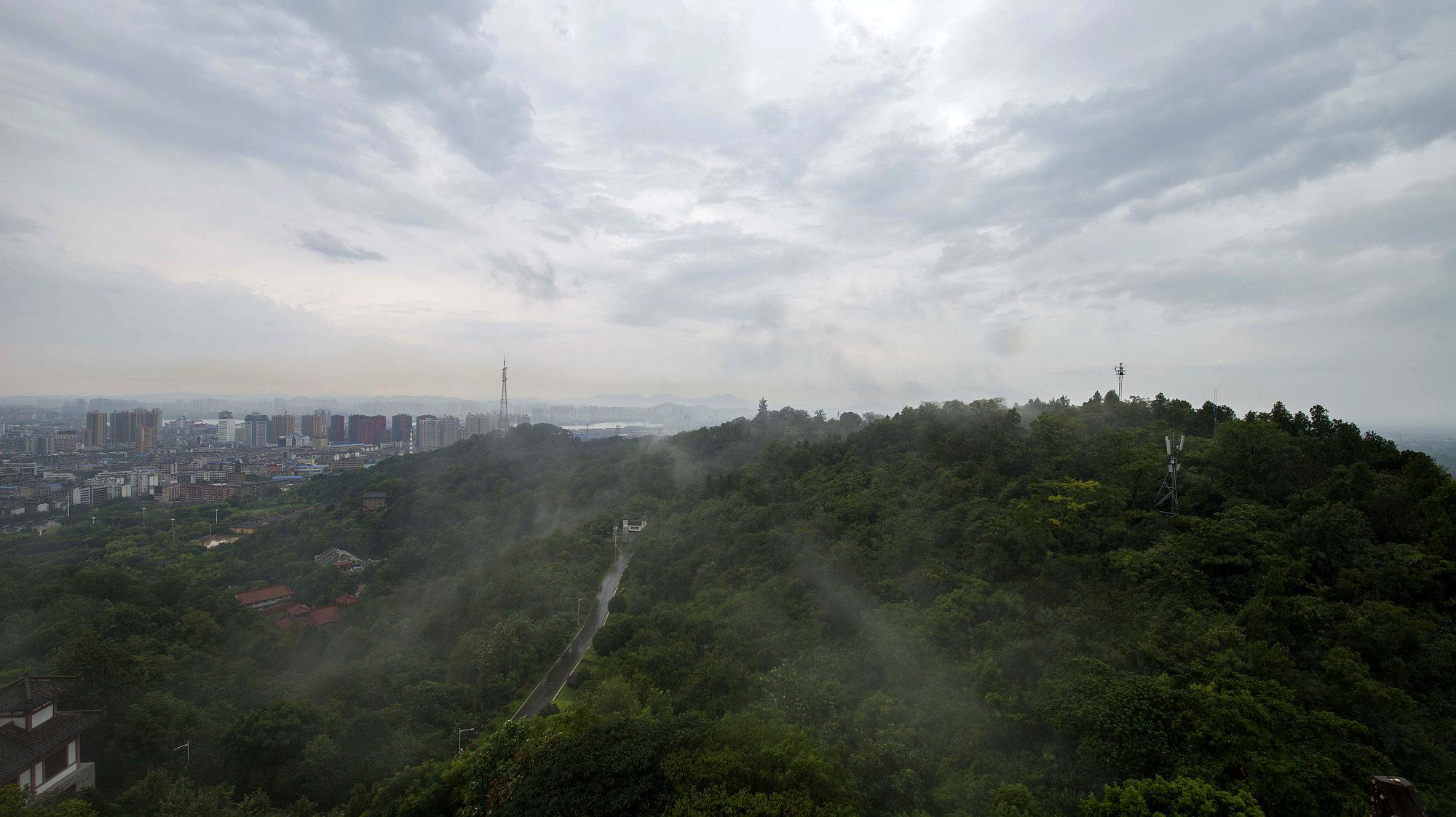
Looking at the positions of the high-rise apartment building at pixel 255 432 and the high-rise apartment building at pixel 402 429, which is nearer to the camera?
the high-rise apartment building at pixel 255 432

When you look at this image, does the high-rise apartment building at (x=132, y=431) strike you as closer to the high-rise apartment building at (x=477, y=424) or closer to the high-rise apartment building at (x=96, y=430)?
the high-rise apartment building at (x=96, y=430)

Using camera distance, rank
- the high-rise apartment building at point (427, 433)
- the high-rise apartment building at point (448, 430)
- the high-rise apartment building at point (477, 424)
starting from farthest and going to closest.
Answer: the high-rise apartment building at point (448, 430)
the high-rise apartment building at point (427, 433)
the high-rise apartment building at point (477, 424)

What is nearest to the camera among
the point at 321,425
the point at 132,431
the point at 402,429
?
the point at 132,431

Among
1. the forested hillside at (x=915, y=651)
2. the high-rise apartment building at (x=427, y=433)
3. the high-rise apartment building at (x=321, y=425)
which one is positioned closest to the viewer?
the forested hillside at (x=915, y=651)

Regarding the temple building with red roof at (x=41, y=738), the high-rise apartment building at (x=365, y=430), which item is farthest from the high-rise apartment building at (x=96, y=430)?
the temple building with red roof at (x=41, y=738)

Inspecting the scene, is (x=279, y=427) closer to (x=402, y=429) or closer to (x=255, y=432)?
(x=255, y=432)

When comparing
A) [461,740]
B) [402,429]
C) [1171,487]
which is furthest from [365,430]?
[1171,487]
